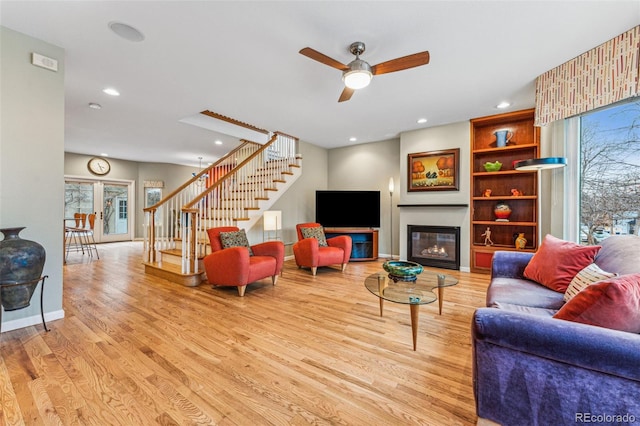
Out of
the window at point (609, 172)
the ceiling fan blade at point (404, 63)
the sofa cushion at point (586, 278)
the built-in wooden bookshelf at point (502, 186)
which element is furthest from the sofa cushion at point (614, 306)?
the built-in wooden bookshelf at point (502, 186)

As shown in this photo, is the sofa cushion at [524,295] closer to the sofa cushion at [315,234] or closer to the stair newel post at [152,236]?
the sofa cushion at [315,234]

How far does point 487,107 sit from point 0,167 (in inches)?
227

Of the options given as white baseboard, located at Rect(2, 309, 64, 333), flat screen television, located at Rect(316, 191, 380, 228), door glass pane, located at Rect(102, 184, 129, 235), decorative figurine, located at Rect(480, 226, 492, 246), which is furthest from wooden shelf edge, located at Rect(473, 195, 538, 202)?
door glass pane, located at Rect(102, 184, 129, 235)

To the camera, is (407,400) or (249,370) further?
(249,370)

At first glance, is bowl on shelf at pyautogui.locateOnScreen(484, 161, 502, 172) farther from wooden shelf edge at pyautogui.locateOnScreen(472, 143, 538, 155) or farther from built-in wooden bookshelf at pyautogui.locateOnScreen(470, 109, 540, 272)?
wooden shelf edge at pyautogui.locateOnScreen(472, 143, 538, 155)

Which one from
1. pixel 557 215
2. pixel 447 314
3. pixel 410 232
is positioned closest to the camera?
pixel 447 314

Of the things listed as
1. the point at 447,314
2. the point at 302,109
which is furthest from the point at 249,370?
the point at 302,109

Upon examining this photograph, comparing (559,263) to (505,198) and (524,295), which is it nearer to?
(524,295)

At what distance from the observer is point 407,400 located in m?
Result: 1.59

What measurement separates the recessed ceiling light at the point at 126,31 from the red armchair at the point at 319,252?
10.9 feet

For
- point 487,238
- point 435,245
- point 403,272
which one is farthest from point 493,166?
point 403,272

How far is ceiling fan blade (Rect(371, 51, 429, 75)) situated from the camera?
2.25 meters

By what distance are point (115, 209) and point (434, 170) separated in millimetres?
9346

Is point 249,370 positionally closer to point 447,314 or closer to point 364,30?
point 447,314
